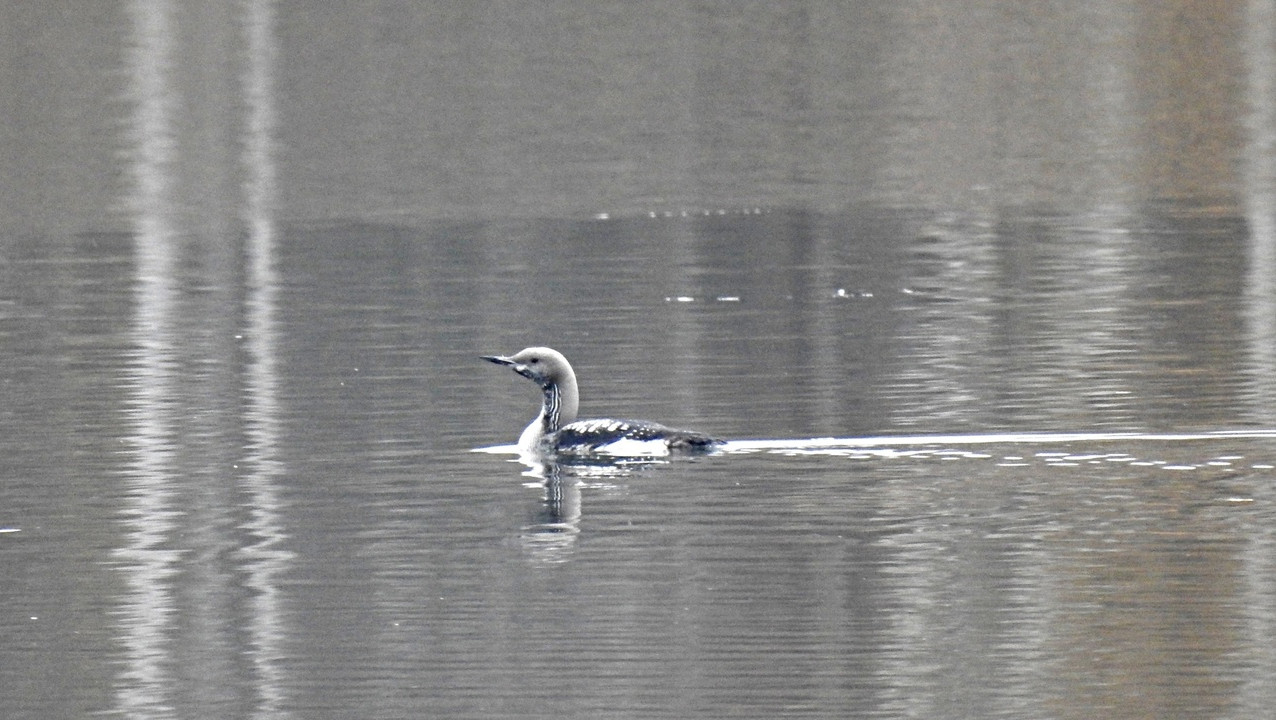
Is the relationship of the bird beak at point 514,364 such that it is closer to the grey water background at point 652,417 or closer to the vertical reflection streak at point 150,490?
the grey water background at point 652,417

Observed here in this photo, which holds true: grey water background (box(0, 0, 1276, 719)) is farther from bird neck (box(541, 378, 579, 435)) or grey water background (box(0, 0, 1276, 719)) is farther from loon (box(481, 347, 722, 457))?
bird neck (box(541, 378, 579, 435))

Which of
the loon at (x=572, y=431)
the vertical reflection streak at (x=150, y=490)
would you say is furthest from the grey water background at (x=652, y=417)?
the loon at (x=572, y=431)

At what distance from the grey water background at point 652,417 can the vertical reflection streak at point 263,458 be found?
4 cm

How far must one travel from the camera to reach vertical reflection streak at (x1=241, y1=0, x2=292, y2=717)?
9.48 meters

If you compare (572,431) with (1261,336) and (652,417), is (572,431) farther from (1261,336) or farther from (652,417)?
(1261,336)

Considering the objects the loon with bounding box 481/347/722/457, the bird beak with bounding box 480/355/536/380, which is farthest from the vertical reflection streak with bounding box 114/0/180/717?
the loon with bounding box 481/347/722/457

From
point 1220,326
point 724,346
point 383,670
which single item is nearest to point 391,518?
point 383,670

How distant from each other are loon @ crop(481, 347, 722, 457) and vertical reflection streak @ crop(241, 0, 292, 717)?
1.30 meters

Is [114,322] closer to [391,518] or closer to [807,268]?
[807,268]

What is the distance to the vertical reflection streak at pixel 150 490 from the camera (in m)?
9.26

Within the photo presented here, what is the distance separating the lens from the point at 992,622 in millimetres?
9531

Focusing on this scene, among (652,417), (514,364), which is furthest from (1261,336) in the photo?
(514,364)

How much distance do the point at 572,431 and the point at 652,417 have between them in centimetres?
108

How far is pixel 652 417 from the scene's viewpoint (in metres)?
14.4
